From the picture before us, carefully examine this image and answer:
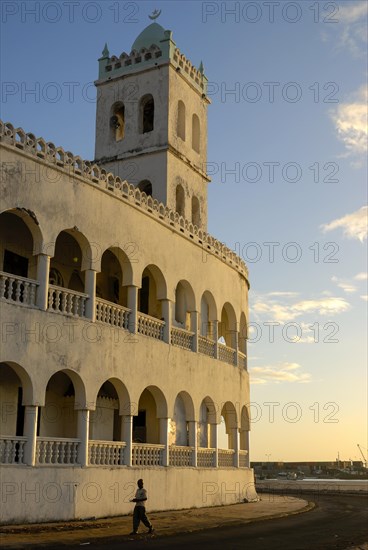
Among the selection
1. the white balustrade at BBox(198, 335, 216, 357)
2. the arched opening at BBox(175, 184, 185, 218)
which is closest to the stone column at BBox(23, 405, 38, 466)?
the white balustrade at BBox(198, 335, 216, 357)

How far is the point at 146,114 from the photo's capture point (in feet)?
84.7

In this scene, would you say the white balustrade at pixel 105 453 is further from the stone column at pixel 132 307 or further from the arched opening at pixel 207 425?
the arched opening at pixel 207 425

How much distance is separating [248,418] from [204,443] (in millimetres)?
2786

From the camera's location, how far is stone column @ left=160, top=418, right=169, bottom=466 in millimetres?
19578

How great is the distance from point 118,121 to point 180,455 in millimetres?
12307

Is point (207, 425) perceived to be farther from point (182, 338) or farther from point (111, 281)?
point (111, 281)

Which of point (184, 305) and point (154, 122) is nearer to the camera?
point (184, 305)

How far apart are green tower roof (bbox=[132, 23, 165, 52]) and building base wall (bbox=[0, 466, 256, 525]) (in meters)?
15.3

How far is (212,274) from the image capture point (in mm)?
23750

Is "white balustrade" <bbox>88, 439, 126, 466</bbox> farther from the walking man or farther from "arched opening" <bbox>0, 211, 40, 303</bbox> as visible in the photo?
"arched opening" <bbox>0, 211, 40, 303</bbox>

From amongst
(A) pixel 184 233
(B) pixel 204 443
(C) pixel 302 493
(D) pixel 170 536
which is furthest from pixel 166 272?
(C) pixel 302 493

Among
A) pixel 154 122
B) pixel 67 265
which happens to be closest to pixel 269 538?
pixel 67 265

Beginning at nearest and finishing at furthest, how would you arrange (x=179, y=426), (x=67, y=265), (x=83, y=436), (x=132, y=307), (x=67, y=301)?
(x=83, y=436) → (x=67, y=301) → (x=132, y=307) → (x=67, y=265) → (x=179, y=426)

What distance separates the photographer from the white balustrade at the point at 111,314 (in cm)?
1764
